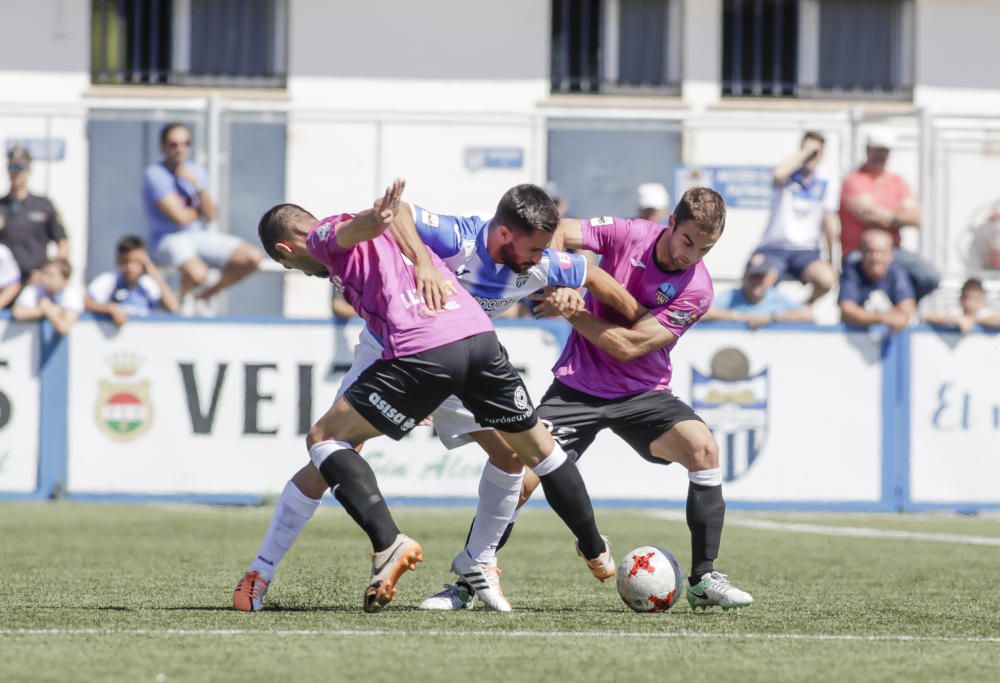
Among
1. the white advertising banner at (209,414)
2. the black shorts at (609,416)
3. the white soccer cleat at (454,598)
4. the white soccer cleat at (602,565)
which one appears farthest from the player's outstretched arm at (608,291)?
the white advertising banner at (209,414)

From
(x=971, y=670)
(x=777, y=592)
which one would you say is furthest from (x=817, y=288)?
(x=971, y=670)

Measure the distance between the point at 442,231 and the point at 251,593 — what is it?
166cm

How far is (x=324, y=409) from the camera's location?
1310 cm

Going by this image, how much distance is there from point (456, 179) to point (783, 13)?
9283 mm

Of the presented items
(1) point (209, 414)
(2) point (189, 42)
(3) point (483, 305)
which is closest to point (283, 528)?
(3) point (483, 305)

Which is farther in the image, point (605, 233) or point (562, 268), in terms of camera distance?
point (605, 233)

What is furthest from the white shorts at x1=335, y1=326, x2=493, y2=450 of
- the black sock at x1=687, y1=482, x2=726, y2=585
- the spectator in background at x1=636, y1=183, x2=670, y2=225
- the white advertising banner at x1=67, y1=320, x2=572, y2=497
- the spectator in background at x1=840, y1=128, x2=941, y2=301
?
the spectator in background at x1=840, y1=128, x2=941, y2=301

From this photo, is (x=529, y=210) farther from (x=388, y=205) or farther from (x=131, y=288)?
(x=131, y=288)

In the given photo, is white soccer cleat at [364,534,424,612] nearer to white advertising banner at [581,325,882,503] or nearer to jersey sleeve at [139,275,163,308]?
white advertising banner at [581,325,882,503]

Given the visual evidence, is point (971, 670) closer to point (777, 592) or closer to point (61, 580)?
point (777, 592)

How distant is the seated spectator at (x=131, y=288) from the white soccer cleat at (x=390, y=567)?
22.6 ft

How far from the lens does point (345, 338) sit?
521 inches

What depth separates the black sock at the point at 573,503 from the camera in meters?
7.44

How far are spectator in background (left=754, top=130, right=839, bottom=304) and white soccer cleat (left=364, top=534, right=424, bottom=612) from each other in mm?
7400
